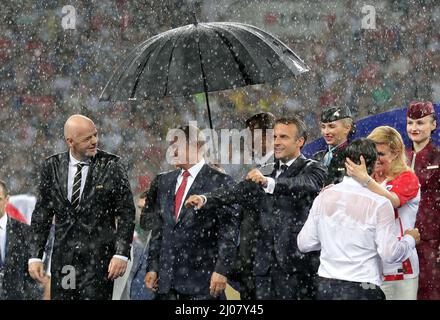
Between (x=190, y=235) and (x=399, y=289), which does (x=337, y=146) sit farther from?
(x=190, y=235)

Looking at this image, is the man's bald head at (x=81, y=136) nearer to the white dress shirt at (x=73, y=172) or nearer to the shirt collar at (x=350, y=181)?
the white dress shirt at (x=73, y=172)

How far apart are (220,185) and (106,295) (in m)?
1.04

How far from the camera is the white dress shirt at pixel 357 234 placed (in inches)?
234

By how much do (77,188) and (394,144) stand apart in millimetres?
2059

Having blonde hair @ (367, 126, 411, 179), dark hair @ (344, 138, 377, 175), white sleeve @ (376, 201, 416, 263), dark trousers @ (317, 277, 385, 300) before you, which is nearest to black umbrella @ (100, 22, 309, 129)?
blonde hair @ (367, 126, 411, 179)

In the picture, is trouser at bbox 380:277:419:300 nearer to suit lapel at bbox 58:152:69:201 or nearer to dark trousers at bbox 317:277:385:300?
dark trousers at bbox 317:277:385:300

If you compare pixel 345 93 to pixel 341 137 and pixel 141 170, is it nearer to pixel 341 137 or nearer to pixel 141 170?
pixel 141 170

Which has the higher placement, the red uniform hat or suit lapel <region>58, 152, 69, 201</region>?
the red uniform hat

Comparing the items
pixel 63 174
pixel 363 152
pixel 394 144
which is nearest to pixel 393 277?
pixel 394 144

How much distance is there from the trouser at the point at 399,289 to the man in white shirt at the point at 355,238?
95cm

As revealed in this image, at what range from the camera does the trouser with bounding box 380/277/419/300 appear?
7.02 metres

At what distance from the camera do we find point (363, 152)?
608 centimetres

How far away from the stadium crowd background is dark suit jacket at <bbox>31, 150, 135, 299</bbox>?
6.25 metres

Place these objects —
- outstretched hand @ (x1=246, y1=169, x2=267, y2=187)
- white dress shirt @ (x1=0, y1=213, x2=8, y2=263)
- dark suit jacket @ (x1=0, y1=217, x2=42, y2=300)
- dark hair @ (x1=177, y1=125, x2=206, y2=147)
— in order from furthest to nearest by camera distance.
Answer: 1. white dress shirt @ (x1=0, y1=213, x2=8, y2=263)
2. dark suit jacket @ (x1=0, y1=217, x2=42, y2=300)
3. dark hair @ (x1=177, y1=125, x2=206, y2=147)
4. outstretched hand @ (x1=246, y1=169, x2=267, y2=187)
